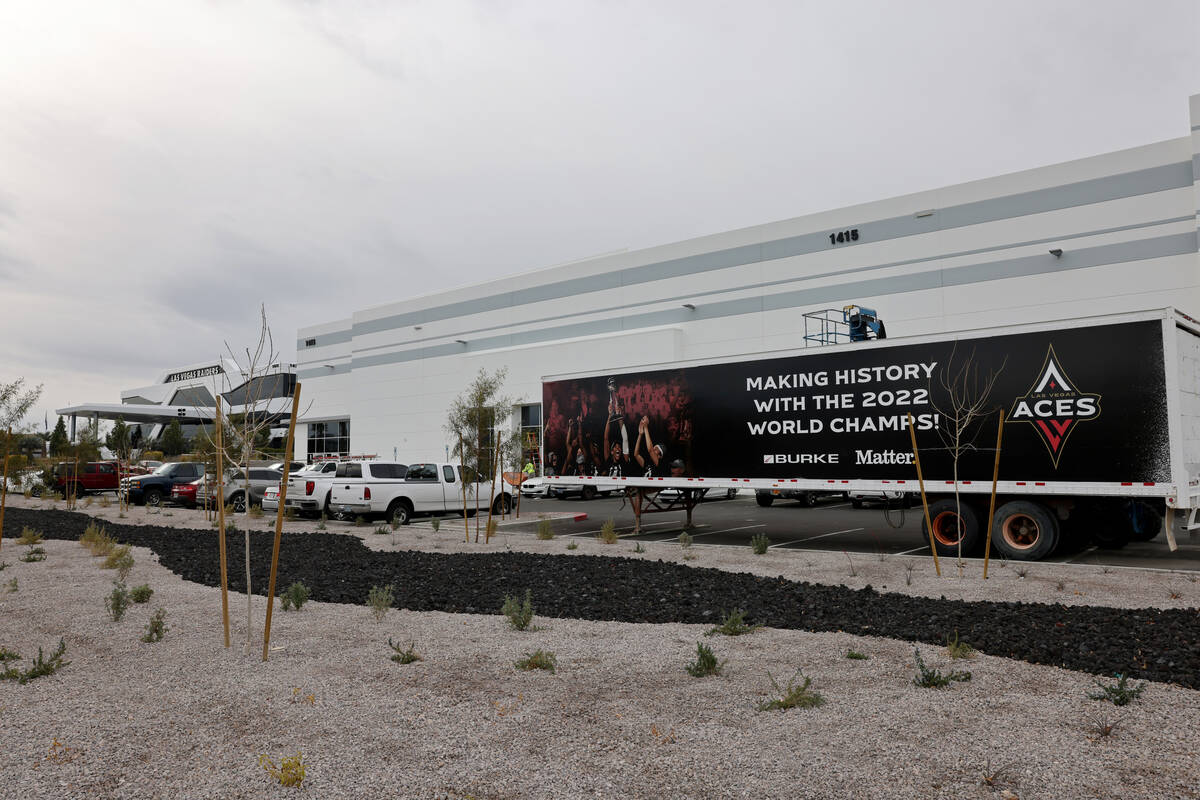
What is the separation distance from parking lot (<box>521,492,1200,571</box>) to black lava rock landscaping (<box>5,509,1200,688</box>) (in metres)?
4.87

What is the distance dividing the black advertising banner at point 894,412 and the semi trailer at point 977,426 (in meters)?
0.02

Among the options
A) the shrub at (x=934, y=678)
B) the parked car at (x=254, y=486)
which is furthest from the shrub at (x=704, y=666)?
the parked car at (x=254, y=486)

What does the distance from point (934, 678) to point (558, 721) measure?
2.49 meters

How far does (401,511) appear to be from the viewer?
1967 cm

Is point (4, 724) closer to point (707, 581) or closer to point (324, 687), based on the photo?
point (324, 687)

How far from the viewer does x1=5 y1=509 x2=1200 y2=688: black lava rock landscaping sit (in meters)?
5.83

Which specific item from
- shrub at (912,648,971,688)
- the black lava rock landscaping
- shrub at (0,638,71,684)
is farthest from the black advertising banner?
shrub at (0,638,71,684)

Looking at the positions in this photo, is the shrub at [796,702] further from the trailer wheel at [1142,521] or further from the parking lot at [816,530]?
the trailer wheel at [1142,521]

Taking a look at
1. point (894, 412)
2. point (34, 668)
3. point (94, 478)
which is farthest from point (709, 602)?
point (94, 478)

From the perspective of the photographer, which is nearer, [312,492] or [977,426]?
[977,426]

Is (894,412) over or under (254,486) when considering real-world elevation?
over

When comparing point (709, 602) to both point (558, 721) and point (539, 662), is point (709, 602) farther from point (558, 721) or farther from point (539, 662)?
point (558, 721)

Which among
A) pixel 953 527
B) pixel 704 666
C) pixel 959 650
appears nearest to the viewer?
pixel 704 666

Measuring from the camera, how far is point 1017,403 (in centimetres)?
1170
